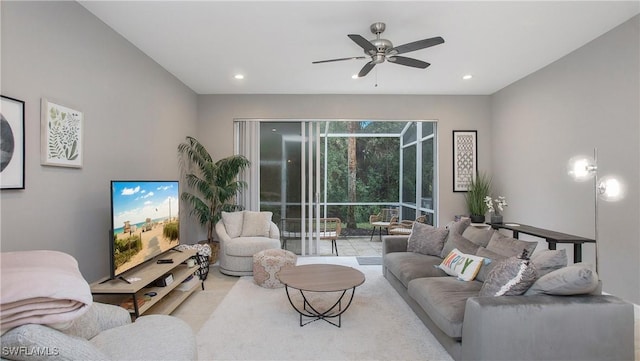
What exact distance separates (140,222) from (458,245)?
317cm

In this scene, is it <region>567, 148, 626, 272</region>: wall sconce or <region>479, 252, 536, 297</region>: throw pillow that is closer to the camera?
<region>479, 252, 536, 297</region>: throw pillow

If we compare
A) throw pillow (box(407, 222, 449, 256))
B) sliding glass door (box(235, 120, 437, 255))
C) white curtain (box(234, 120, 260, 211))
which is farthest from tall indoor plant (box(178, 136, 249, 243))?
throw pillow (box(407, 222, 449, 256))

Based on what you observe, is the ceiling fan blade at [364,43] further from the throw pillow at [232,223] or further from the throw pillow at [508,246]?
the throw pillow at [232,223]

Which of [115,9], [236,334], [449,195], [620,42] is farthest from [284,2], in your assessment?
[449,195]

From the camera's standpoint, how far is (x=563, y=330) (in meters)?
1.90

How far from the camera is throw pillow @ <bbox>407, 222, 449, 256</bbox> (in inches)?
148

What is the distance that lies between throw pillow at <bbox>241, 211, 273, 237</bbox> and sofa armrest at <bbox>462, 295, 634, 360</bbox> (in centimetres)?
338

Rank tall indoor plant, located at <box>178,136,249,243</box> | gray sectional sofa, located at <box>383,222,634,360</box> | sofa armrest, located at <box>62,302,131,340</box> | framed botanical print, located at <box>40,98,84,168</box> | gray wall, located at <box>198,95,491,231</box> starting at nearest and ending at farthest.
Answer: sofa armrest, located at <box>62,302,131,340</box> → gray sectional sofa, located at <box>383,222,634,360</box> → framed botanical print, located at <box>40,98,84,168</box> → tall indoor plant, located at <box>178,136,249,243</box> → gray wall, located at <box>198,95,491,231</box>

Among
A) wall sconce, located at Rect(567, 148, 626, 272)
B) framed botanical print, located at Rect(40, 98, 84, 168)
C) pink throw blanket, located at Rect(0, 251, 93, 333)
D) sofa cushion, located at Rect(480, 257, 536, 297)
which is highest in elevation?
framed botanical print, located at Rect(40, 98, 84, 168)

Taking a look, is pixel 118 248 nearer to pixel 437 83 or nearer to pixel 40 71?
pixel 40 71

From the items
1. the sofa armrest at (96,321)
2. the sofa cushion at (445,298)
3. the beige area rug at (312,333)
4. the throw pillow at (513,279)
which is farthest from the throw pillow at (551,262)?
the sofa armrest at (96,321)

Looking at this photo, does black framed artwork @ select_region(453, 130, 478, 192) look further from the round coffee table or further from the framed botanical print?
the framed botanical print

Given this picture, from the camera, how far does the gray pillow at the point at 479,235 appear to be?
3270 mm

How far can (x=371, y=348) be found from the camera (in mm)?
2430
